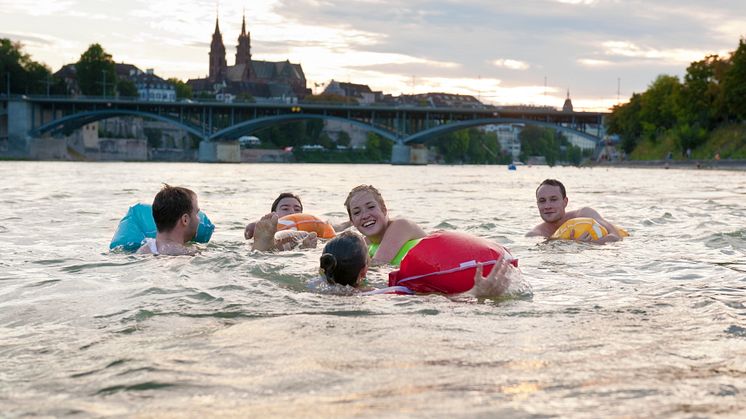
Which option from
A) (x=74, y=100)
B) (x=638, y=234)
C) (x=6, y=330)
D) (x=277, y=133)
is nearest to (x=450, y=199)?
(x=638, y=234)

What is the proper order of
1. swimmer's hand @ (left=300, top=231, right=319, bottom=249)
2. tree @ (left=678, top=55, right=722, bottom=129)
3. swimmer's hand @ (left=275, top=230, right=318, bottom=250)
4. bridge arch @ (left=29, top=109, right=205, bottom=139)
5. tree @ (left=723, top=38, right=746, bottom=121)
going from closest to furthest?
swimmer's hand @ (left=275, top=230, right=318, bottom=250), swimmer's hand @ (left=300, top=231, right=319, bottom=249), tree @ (left=723, top=38, right=746, bottom=121), tree @ (left=678, top=55, right=722, bottom=129), bridge arch @ (left=29, top=109, right=205, bottom=139)

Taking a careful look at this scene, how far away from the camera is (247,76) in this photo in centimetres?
17275

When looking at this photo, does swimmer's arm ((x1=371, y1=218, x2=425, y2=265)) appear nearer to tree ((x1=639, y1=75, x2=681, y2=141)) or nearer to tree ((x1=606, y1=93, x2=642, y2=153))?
tree ((x1=639, y1=75, x2=681, y2=141))

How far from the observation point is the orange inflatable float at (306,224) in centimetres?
925

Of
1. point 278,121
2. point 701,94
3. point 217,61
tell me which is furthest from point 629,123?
point 217,61

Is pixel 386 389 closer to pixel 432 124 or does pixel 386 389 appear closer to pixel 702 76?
pixel 702 76

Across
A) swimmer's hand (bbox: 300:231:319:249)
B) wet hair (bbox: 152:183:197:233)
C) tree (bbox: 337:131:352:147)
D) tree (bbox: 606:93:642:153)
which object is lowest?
swimmer's hand (bbox: 300:231:319:249)

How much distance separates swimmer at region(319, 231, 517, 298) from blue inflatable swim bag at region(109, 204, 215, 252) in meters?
3.23

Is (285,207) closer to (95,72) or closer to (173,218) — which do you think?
(173,218)

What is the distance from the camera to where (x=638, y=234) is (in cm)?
1152

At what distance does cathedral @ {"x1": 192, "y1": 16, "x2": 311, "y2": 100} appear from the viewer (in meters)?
168

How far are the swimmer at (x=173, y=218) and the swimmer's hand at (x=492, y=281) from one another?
2720 millimetres

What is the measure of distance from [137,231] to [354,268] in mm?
3521

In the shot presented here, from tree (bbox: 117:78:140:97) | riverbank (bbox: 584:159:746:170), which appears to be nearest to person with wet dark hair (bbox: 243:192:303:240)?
riverbank (bbox: 584:159:746:170)
